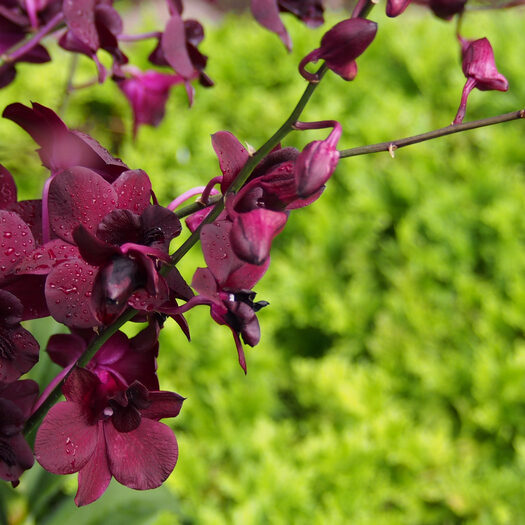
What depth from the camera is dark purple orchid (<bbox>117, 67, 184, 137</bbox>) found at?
94cm

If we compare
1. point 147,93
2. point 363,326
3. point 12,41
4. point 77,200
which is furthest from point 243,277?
point 363,326

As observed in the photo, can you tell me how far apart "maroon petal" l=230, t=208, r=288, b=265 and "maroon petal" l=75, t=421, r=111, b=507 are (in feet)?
0.66

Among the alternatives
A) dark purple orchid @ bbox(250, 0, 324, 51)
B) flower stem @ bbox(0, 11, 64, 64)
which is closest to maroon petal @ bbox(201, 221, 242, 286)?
dark purple orchid @ bbox(250, 0, 324, 51)

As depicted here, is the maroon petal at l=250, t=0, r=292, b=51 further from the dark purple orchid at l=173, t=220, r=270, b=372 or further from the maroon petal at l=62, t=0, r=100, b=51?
the dark purple orchid at l=173, t=220, r=270, b=372

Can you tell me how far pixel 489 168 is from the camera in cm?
210

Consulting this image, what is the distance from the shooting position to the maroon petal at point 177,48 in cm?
71

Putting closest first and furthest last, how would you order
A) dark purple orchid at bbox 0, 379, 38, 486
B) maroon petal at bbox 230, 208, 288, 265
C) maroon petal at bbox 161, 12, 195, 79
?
maroon petal at bbox 230, 208, 288, 265 → dark purple orchid at bbox 0, 379, 38, 486 → maroon petal at bbox 161, 12, 195, 79

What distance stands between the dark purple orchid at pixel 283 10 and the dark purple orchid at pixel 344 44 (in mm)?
213

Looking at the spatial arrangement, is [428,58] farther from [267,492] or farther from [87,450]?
[87,450]

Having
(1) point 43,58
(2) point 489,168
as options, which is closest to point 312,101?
(2) point 489,168

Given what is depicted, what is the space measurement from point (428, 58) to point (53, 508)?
2079mm

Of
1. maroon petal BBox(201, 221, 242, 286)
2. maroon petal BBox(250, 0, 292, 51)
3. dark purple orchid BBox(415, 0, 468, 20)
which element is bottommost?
maroon petal BBox(201, 221, 242, 286)

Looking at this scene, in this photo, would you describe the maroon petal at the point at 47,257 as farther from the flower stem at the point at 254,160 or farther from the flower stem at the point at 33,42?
the flower stem at the point at 33,42

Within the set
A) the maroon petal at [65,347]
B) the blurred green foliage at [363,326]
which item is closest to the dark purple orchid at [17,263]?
the maroon petal at [65,347]
